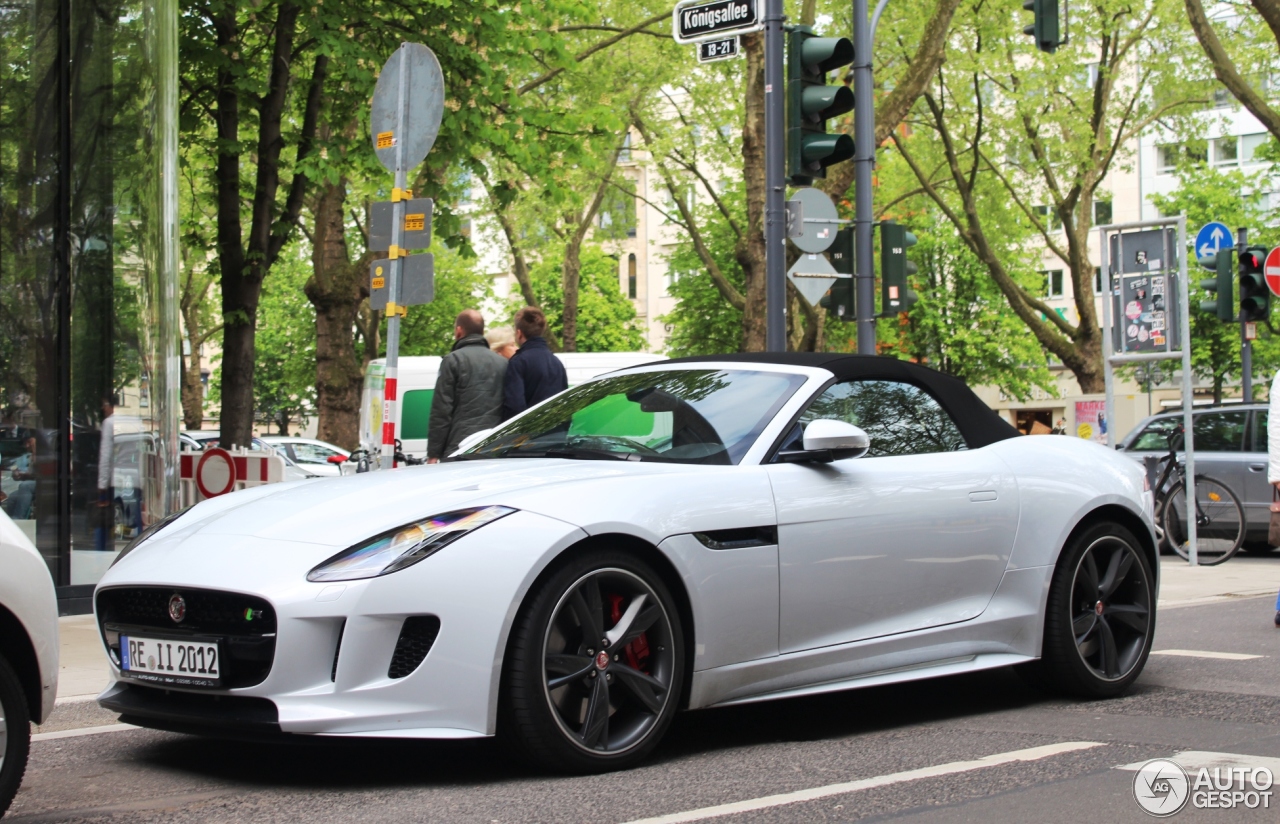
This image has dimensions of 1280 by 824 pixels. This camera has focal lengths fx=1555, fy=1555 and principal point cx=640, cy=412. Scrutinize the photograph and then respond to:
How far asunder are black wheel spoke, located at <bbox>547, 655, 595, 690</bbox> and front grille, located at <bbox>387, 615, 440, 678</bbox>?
0.37 meters

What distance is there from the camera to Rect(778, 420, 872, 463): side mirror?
211 inches

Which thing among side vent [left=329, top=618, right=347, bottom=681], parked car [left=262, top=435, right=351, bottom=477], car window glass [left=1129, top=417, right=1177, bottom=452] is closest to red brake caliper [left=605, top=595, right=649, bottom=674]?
side vent [left=329, top=618, right=347, bottom=681]

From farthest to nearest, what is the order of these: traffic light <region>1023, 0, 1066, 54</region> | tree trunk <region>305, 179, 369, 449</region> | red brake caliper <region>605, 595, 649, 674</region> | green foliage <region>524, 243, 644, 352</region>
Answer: green foliage <region>524, 243, 644, 352</region>
tree trunk <region>305, 179, 369, 449</region>
traffic light <region>1023, 0, 1066, 54</region>
red brake caliper <region>605, 595, 649, 674</region>

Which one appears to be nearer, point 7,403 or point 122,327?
point 7,403

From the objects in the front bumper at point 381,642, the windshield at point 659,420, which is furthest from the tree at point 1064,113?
the front bumper at point 381,642

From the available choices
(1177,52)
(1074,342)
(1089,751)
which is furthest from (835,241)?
(1177,52)

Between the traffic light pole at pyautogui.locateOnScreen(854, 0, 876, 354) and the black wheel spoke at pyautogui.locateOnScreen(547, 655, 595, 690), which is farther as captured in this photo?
the traffic light pole at pyautogui.locateOnScreen(854, 0, 876, 354)

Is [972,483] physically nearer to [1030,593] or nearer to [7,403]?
[1030,593]

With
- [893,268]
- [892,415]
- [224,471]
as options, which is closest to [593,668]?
[892,415]

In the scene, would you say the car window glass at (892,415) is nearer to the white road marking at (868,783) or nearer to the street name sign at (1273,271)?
the white road marking at (868,783)

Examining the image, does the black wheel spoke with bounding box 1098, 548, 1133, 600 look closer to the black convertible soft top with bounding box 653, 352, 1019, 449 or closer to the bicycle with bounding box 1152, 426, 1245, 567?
A: the black convertible soft top with bounding box 653, 352, 1019, 449

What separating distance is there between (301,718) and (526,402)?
6.45m

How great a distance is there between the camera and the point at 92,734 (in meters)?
5.72

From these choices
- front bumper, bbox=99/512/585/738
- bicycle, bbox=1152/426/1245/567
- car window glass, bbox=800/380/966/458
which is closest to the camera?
front bumper, bbox=99/512/585/738
